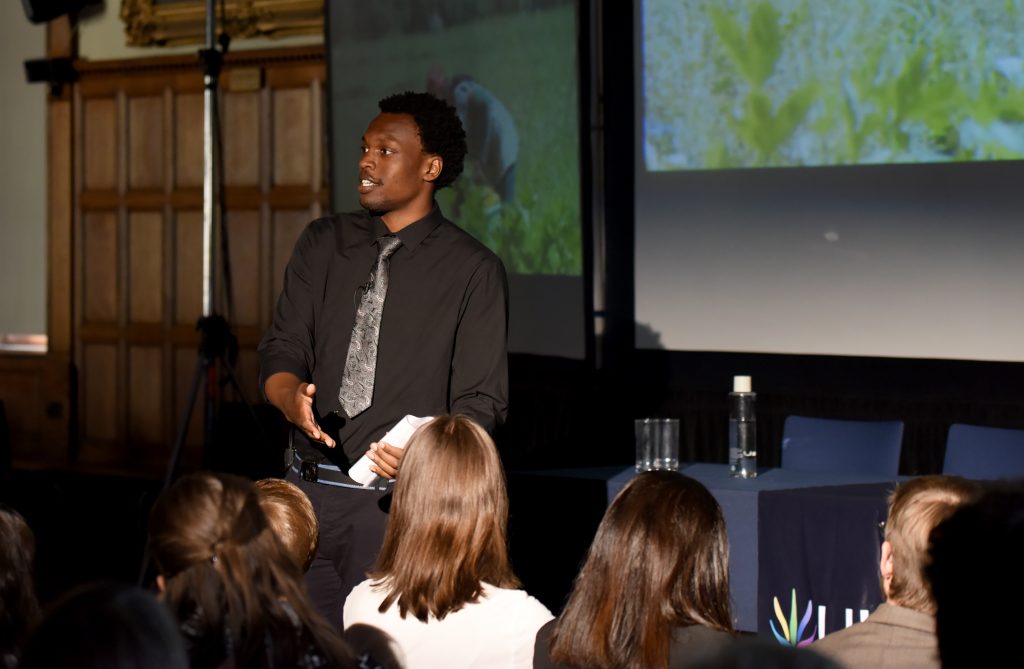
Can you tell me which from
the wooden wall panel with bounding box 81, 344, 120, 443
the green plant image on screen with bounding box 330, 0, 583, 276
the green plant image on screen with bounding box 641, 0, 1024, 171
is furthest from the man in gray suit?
the wooden wall panel with bounding box 81, 344, 120, 443

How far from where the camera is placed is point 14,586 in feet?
5.97

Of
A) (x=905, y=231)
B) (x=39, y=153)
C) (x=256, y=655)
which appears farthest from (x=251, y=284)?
(x=256, y=655)

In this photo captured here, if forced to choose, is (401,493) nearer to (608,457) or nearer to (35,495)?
(608,457)

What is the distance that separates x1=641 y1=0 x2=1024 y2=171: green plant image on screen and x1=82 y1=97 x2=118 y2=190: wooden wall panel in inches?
139

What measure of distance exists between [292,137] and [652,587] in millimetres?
5432

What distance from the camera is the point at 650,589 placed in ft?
5.55

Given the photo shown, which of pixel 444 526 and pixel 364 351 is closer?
pixel 444 526

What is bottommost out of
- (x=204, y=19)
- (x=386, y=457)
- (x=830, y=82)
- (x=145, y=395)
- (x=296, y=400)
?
(x=145, y=395)

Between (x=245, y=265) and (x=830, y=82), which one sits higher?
(x=830, y=82)

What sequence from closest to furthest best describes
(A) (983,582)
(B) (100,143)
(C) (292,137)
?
1. (A) (983,582)
2. (C) (292,137)
3. (B) (100,143)

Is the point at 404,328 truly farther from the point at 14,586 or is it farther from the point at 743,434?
the point at 743,434

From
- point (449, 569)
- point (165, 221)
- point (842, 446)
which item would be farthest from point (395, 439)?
point (165, 221)

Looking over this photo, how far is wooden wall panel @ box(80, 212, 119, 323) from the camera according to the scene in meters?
7.33

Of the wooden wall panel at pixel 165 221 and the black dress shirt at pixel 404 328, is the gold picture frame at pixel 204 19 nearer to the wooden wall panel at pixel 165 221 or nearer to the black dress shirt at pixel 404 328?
the wooden wall panel at pixel 165 221
